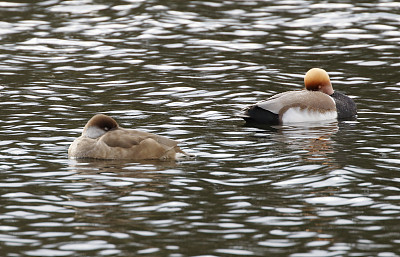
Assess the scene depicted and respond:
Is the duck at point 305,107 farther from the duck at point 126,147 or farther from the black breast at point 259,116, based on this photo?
the duck at point 126,147

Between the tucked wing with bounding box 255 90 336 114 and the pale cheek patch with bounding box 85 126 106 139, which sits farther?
the tucked wing with bounding box 255 90 336 114

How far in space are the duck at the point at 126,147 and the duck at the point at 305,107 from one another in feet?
8.63

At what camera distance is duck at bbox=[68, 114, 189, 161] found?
10.4 meters

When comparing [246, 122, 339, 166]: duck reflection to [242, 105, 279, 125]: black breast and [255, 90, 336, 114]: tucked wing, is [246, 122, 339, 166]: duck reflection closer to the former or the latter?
[242, 105, 279, 125]: black breast

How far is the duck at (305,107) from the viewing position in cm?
1285

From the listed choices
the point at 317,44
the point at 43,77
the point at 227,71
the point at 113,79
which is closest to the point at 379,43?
the point at 317,44

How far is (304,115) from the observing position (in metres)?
13.0

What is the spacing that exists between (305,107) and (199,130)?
6.30 feet

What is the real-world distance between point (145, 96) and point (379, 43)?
19.2 feet

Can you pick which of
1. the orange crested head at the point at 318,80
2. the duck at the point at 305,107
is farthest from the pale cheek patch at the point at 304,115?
the orange crested head at the point at 318,80

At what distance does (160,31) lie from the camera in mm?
18906

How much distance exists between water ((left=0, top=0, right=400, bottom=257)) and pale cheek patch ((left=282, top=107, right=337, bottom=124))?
338 millimetres

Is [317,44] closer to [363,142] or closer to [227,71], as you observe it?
[227,71]

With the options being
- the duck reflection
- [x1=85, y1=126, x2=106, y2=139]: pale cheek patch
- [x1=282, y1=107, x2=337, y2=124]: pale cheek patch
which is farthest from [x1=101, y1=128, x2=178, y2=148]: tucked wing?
[x1=282, y1=107, x2=337, y2=124]: pale cheek patch
